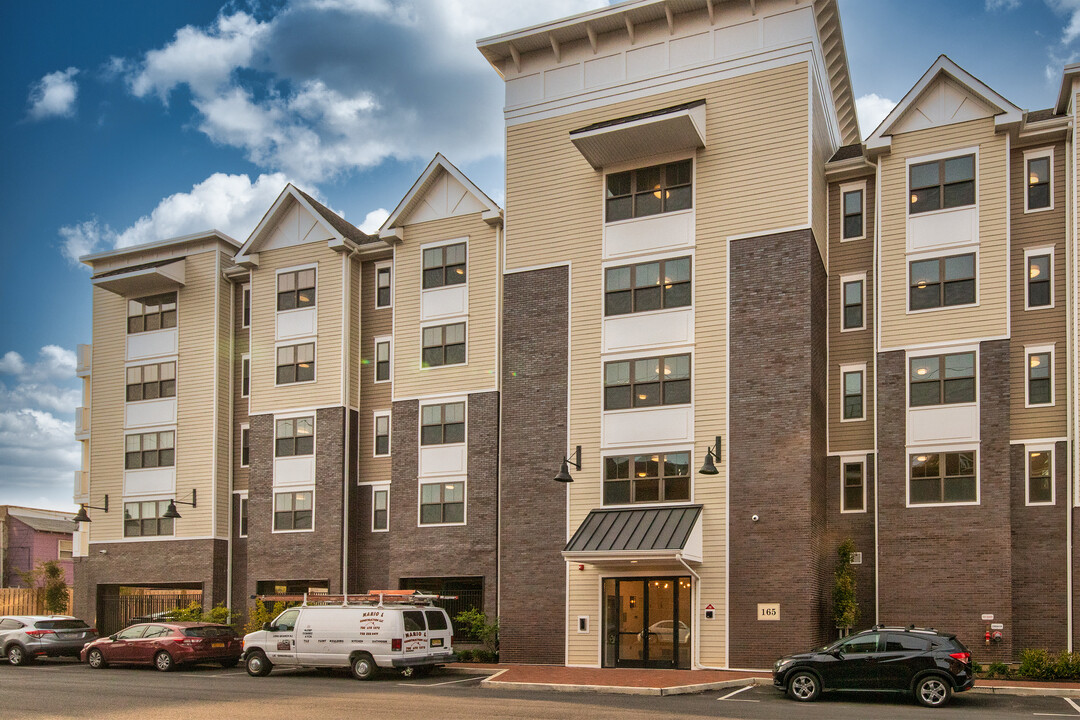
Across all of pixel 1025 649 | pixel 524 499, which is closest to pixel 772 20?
pixel 524 499

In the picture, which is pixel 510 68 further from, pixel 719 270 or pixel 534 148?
pixel 719 270

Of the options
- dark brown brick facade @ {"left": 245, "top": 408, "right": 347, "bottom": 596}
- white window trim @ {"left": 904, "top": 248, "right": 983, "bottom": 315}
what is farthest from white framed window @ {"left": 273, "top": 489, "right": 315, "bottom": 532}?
white window trim @ {"left": 904, "top": 248, "right": 983, "bottom": 315}

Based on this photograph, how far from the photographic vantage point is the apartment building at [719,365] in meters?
25.8

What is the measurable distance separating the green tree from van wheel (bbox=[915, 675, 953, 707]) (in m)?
6.30

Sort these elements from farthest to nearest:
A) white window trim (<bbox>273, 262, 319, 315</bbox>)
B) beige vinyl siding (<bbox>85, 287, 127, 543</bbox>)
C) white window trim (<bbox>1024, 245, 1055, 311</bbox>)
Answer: beige vinyl siding (<bbox>85, 287, 127, 543</bbox>) → white window trim (<bbox>273, 262, 319, 315</bbox>) → white window trim (<bbox>1024, 245, 1055, 311</bbox>)

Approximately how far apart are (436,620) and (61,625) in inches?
566

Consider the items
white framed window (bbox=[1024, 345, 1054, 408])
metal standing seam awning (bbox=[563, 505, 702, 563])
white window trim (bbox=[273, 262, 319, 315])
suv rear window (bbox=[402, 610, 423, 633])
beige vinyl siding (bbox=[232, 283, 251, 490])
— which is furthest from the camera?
beige vinyl siding (bbox=[232, 283, 251, 490])

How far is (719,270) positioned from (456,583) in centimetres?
1298

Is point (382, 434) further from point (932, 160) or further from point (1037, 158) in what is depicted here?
point (1037, 158)

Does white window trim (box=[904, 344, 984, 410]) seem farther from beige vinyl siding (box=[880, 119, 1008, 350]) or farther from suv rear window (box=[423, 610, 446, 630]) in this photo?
suv rear window (box=[423, 610, 446, 630])

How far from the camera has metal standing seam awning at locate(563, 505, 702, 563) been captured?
25.6 m

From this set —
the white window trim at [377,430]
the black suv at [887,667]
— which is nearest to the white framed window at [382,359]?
the white window trim at [377,430]

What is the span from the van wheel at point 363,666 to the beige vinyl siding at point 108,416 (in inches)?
669

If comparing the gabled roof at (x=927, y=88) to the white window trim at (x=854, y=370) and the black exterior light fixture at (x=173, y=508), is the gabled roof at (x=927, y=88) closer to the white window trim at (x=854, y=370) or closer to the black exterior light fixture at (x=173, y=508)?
the white window trim at (x=854, y=370)
